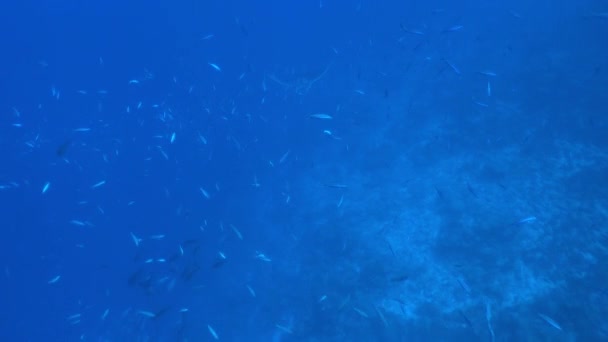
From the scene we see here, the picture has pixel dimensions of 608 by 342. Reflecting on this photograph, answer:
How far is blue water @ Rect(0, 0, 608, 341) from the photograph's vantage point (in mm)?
8656

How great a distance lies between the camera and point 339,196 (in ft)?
42.4

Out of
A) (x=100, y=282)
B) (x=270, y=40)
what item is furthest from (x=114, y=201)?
(x=270, y=40)

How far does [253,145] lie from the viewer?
1750 centimetres

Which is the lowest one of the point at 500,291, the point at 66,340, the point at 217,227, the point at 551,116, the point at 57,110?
the point at 66,340

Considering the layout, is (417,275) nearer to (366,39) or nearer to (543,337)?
(543,337)

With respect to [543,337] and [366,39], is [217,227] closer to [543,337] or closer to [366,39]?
[543,337]

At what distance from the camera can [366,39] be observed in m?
28.0

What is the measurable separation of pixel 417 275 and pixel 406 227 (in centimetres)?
178

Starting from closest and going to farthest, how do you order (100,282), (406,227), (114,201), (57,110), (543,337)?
(543,337)
(406,227)
(100,282)
(114,201)
(57,110)

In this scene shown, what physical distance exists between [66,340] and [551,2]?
3205 cm

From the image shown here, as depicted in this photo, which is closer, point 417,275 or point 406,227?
point 417,275

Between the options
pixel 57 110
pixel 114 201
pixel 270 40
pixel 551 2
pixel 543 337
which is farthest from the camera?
pixel 270 40

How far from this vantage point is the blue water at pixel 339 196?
8.66 meters

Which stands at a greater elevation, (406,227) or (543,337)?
(543,337)
